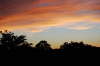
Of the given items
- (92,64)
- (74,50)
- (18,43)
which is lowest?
(92,64)

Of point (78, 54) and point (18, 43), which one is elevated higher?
point (18, 43)

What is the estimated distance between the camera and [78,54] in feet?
63.9

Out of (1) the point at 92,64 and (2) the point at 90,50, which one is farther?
(2) the point at 90,50

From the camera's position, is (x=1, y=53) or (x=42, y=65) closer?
(x=42, y=65)

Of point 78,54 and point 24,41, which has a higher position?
point 24,41

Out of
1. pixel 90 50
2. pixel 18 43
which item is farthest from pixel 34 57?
pixel 18 43

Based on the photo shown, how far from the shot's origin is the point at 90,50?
65.7ft

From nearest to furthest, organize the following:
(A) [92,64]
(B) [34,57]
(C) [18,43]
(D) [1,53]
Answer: (A) [92,64]
(B) [34,57]
(D) [1,53]
(C) [18,43]

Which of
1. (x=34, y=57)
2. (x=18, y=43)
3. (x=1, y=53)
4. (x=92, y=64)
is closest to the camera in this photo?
(x=92, y=64)

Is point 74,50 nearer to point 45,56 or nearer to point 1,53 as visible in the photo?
point 45,56

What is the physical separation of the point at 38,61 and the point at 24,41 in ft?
172

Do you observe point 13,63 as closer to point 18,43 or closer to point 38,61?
point 38,61

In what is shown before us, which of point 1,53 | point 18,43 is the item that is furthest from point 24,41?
point 1,53

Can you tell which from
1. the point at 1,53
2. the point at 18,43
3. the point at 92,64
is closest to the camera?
the point at 92,64
